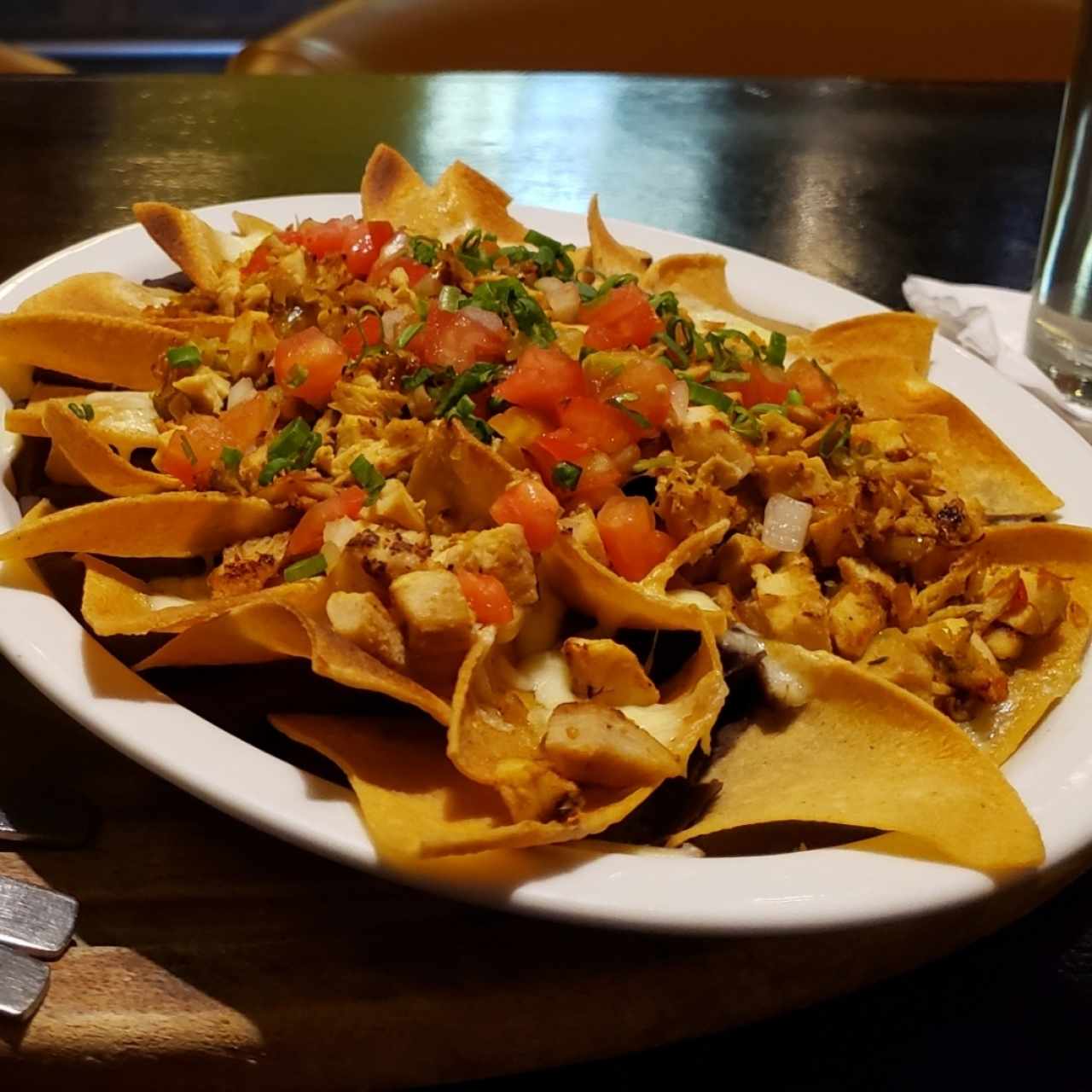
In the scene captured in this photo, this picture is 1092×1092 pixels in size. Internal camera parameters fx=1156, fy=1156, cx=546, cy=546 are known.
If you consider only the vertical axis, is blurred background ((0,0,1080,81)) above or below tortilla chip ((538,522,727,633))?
above

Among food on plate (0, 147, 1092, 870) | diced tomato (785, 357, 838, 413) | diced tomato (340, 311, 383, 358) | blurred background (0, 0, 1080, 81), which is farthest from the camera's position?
blurred background (0, 0, 1080, 81)

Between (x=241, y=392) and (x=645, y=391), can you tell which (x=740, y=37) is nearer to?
(x=645, y=391)

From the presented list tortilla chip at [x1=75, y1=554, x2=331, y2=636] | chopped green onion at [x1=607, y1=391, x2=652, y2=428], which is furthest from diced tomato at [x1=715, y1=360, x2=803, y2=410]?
tortilla chip at [x1=75, y1=554, x2=331, y2=636]

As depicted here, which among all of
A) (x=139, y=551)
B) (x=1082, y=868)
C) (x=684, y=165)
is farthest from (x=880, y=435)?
(x=684, y=165)

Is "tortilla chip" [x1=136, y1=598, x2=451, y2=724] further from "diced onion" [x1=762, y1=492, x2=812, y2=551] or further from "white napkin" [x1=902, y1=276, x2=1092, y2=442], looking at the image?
"white napkin" [x1=902, y1=276, x2=1092, y2=442]

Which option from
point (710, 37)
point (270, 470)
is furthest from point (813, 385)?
point (710, 37)

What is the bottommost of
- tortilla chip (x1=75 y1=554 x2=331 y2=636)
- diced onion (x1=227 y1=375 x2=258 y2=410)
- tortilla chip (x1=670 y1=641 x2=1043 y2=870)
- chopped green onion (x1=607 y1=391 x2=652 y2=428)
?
tortilla chip (x1=670 y1=641 x2=1043 y2=870)

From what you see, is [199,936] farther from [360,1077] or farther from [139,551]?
[139,551]
